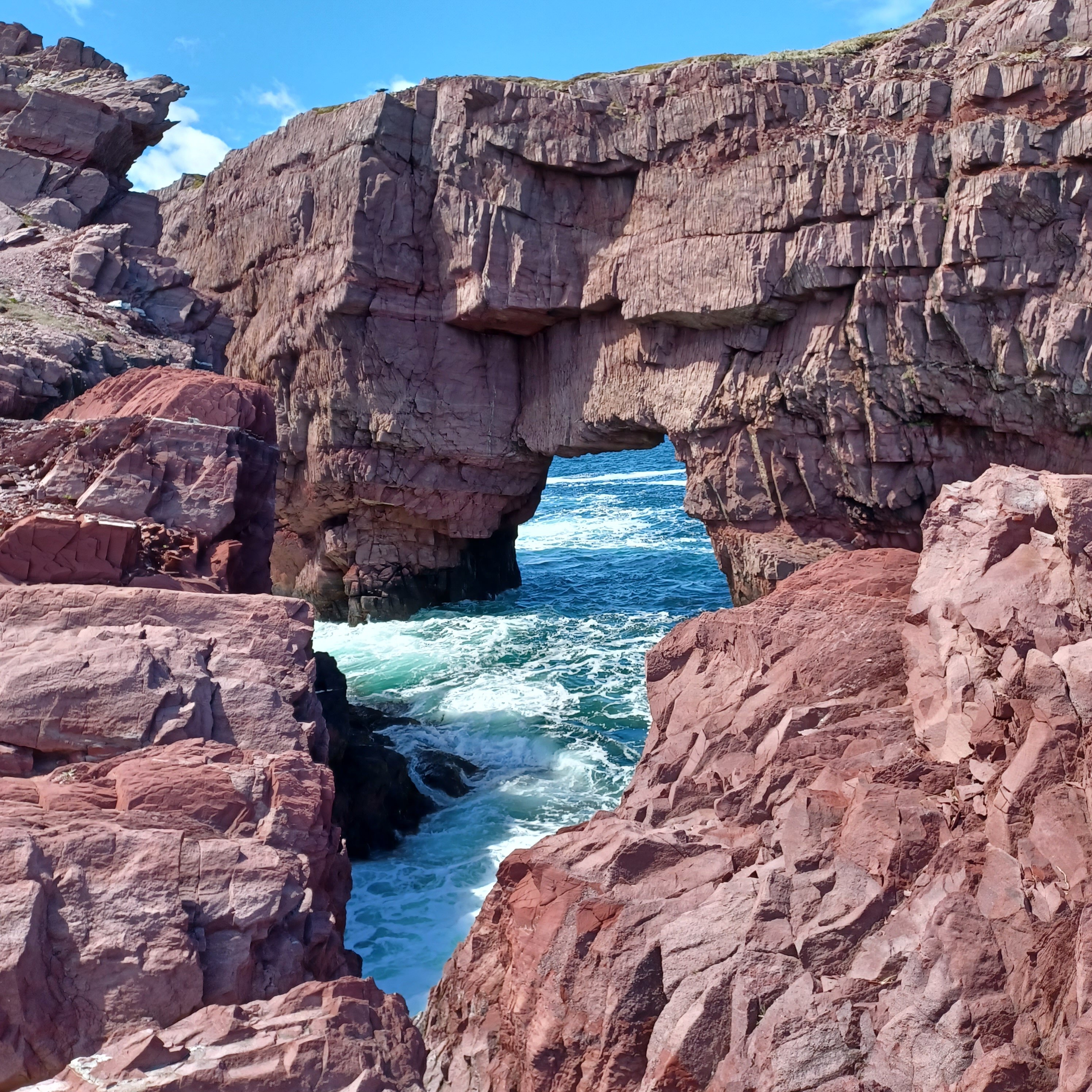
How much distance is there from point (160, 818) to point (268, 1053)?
2.01 m

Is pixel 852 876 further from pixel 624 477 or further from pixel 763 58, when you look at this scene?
pixel 624 477

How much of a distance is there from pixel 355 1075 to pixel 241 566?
698cm

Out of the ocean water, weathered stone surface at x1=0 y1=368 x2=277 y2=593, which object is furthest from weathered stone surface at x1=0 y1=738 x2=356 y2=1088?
the ocean water

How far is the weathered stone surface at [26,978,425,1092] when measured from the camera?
232 inches

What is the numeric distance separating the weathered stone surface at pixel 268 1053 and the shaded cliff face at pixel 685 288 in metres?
19.0

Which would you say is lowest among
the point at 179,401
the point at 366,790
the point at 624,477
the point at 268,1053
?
the point at 366,790

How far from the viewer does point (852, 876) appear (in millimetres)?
6535

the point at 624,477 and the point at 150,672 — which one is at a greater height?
the point at 624,477

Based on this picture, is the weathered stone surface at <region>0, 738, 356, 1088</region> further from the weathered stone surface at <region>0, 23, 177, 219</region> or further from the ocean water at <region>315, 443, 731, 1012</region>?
the weathered stone surface at <region>0, 23, 177, 219</region>

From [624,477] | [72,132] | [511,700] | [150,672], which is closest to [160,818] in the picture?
[150,672]

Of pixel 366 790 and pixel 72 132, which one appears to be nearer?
pixel 366 790

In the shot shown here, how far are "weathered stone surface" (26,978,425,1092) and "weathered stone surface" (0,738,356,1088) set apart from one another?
0.06 m

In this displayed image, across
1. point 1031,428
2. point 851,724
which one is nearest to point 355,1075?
point 851,724

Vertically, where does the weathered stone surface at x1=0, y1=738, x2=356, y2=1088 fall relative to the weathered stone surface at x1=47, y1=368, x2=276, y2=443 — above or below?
below
